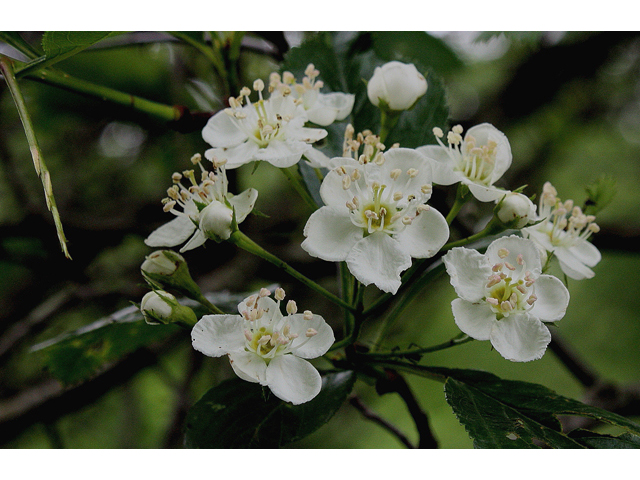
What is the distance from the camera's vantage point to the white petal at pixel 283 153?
28.3 inches

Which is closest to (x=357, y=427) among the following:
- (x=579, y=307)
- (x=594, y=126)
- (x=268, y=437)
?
→ (x=579, y=307)

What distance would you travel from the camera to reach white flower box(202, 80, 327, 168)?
29.8 inches

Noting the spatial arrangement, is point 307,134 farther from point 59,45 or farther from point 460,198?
point 59,45

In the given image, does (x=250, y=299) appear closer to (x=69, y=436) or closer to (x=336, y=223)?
(x=336, y=223)

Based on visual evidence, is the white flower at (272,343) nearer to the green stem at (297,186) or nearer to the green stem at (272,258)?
the green stem at (272,258)

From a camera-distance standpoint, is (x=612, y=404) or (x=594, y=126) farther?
(x=594, y=126)

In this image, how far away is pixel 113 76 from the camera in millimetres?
1536

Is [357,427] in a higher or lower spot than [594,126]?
lower

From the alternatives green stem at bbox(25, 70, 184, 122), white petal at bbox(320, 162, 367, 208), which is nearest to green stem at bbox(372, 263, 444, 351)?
white petal at bbox(320, 162, 367, 208)

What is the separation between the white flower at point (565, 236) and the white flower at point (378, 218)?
0.19 metres

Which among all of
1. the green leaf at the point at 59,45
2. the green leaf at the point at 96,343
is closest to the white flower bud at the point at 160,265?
the green leaf at the point at 96,343

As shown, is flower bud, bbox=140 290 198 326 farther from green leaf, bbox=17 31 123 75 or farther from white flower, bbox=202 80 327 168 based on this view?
green leaf, bbox=17 31 123 75

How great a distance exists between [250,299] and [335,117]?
350 millimetres

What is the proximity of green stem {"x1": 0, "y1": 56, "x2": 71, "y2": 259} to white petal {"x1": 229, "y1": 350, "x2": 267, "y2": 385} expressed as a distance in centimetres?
22
